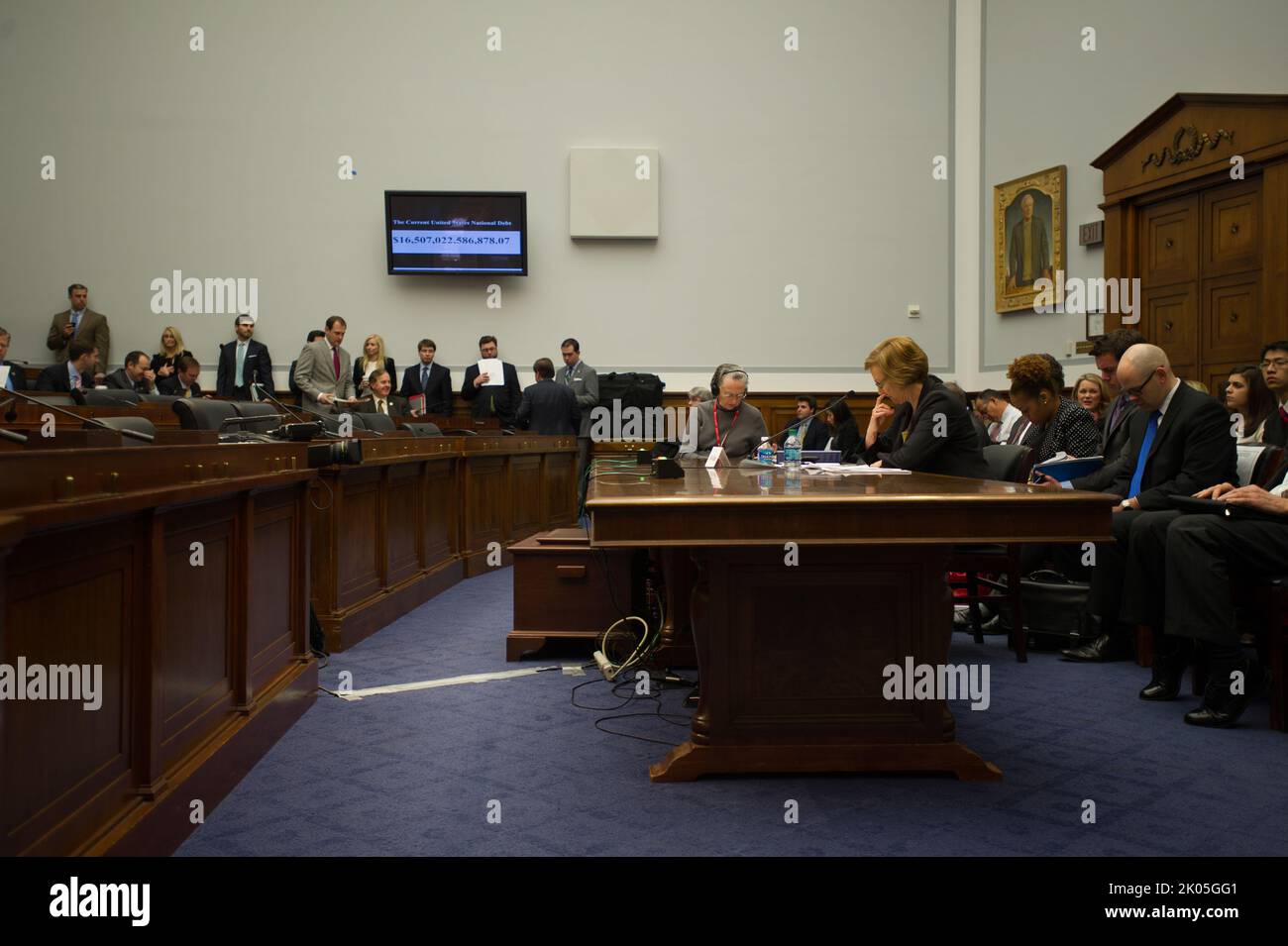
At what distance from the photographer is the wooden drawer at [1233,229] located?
6531mm

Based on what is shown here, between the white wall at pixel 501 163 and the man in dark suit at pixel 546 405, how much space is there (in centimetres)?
168

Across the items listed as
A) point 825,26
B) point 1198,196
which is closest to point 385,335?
point 825,26

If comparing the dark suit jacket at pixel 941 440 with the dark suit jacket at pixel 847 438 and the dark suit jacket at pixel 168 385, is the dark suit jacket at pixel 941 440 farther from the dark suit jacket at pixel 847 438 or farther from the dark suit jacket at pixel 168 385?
the dark suit jacket at pixel 168 385

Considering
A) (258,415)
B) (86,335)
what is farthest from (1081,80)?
(86,335)

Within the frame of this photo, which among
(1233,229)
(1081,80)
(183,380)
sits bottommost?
(183,380)

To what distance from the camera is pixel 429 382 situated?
9758 mm

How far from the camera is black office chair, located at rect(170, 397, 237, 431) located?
3217 mm

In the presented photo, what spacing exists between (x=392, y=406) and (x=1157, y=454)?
654 cm

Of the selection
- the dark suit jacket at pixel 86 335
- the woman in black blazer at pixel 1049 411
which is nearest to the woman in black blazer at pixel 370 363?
the dark suit jacket at pixel 86 335

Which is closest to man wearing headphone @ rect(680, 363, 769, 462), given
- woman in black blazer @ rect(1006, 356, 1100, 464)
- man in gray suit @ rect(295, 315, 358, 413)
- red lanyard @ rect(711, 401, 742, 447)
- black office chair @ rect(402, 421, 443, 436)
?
red lanyard @ rect(711, 401, 742, 447)

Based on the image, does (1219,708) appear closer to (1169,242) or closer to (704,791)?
(704,791)

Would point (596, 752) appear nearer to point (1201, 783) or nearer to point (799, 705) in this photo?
point (799, 705)

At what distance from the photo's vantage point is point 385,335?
10.1 metres

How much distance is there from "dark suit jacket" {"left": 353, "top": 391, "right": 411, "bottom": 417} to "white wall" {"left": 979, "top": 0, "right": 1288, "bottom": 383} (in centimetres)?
554
